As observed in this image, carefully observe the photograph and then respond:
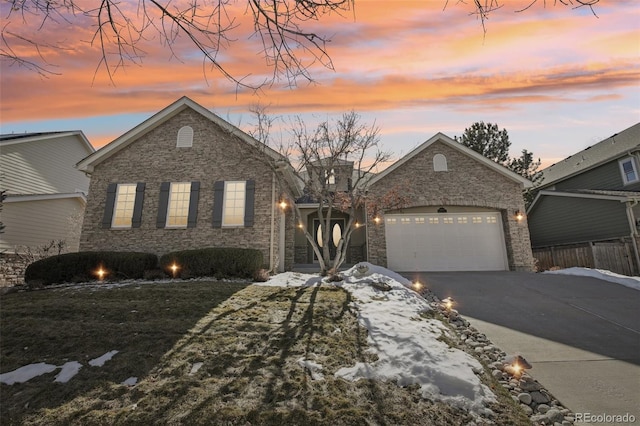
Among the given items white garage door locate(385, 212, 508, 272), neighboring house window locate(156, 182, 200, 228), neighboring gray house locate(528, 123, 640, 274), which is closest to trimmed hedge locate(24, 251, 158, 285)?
neighboring house window locate(156, 182, 200, 228)

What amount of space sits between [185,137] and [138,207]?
3.21m

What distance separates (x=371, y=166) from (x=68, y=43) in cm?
894

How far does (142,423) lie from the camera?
2467mm

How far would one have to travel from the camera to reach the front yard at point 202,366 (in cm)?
262

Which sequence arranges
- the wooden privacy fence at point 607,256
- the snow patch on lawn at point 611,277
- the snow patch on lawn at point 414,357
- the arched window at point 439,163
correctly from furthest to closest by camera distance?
the arched window at point 439,163 < the wooden privacy fence at point 607,256 < the snow patch on lawn at point 611,277 < the snow patch on lawn at point 414,357

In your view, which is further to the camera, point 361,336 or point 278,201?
point 278,201

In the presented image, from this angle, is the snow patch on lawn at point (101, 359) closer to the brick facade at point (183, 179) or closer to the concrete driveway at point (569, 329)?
the concrete driveway at point (569, 329)

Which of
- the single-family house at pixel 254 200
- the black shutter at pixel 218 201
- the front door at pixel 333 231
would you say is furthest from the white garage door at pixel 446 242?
the black shutter at pixel 218 201

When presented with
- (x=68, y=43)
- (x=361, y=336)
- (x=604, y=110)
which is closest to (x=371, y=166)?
(x=604, y=110)

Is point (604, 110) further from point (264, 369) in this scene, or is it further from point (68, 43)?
point (68, 43)

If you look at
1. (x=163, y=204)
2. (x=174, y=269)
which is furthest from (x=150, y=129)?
(x=174, y=269)

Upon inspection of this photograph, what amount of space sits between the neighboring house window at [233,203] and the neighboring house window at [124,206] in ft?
10.7

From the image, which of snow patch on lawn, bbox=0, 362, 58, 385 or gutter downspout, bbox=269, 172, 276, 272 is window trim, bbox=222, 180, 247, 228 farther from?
snow patch on lawn, bbox=0, 362, 58, 385
